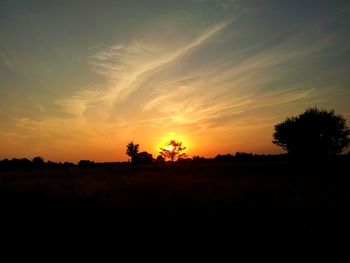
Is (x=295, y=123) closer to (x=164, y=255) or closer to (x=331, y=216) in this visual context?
(x=331, y=216)

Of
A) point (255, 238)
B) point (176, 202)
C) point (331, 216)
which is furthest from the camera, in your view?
point (176, 202)

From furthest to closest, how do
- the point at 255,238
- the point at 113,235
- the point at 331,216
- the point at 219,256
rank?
the point at 331,216
the point at 113,235
the point at 255,238
the point at 219,256

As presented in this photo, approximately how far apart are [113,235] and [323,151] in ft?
133

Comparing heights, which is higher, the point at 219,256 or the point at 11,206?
the point at 11,206

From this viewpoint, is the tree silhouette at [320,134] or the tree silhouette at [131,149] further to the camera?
the tree silhouette at [131,149]

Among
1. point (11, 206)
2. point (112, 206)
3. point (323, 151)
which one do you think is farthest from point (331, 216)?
point (323, 151)

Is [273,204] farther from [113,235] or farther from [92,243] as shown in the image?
[92,243]

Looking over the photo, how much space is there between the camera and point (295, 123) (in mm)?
41281

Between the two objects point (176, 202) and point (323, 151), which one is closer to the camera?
point (176, 202)

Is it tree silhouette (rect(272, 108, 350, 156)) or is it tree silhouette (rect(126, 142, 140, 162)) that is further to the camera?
tree silhouette (rect(126, 142, 140, 162))

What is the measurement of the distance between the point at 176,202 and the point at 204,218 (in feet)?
8.48

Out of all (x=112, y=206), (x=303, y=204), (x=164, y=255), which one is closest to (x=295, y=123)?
(x=303, y=204)

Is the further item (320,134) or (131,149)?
(131,149)

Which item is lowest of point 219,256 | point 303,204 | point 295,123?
point 219,256
